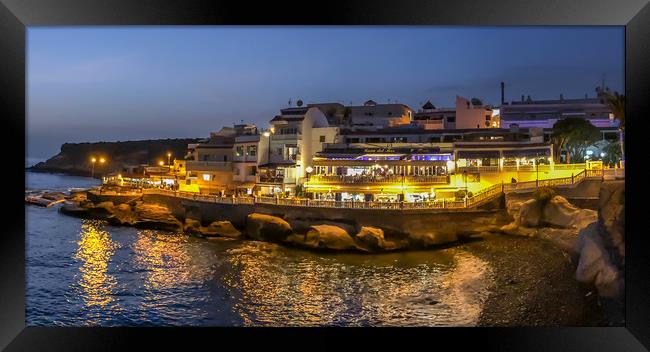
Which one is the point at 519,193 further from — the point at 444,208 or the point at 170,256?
the point at 170,256

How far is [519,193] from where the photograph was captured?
1027cm

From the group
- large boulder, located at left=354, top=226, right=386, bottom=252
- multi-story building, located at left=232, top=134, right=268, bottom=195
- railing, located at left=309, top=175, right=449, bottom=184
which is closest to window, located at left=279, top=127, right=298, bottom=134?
multi-story building, located at left=232, top=134, right=268, bottom=195

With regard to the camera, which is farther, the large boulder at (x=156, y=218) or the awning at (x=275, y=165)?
the awning at (x=275, y=165)

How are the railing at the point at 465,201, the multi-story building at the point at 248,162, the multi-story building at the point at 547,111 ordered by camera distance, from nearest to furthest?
the railing at the point at 465,201
the multi-story building at the point at 248,162
the multi-story building at the point at 547,111

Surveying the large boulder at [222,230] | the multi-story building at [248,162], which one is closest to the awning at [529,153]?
the multi-story building at [248,162]

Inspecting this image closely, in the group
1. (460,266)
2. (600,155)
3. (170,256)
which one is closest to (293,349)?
(460,266)

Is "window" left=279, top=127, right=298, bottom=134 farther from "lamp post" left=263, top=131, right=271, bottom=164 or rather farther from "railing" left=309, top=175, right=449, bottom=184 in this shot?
"railing" left=309, top=175, right=449, bottom=184

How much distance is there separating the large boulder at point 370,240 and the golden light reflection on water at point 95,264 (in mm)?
4285

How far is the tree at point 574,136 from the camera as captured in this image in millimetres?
11750

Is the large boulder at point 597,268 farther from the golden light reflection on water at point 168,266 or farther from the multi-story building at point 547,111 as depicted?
the multi-story building at point 547,111

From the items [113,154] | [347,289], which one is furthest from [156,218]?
[113,154]

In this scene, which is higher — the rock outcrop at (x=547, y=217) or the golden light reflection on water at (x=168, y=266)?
the rock outcrop at (x=547, y=217)

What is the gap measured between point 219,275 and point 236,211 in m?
3.13

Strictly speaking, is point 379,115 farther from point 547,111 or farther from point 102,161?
point 102,161
